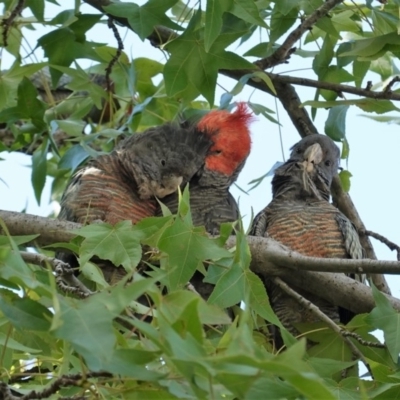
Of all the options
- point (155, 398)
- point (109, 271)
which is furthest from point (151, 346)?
point (109, 271)

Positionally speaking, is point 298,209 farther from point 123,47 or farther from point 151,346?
point 151,346

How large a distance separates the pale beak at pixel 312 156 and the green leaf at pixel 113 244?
2462 millimetres

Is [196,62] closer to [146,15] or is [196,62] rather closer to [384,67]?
[146,15]

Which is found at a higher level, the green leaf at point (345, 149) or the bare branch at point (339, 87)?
the bare branch at point (339, 87)

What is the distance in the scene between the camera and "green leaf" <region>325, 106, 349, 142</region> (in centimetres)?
450

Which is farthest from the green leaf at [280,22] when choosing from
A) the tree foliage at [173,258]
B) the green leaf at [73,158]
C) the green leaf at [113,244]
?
the green leaf at [113,244]

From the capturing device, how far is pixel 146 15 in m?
4.12

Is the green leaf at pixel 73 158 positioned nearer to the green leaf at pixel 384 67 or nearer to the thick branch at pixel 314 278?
the thick branch at pixel 314 278

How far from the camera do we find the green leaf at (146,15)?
4113 mm

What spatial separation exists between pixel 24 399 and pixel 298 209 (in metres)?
2.94

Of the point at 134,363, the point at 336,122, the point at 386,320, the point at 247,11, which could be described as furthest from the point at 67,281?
the point at 336,122

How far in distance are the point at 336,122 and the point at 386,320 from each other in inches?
61.1

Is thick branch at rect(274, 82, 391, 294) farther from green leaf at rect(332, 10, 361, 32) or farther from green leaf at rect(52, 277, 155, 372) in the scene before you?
green leaf at rect(52, 277, 155, 372)

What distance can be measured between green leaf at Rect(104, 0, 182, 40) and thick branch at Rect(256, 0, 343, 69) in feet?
2.11
